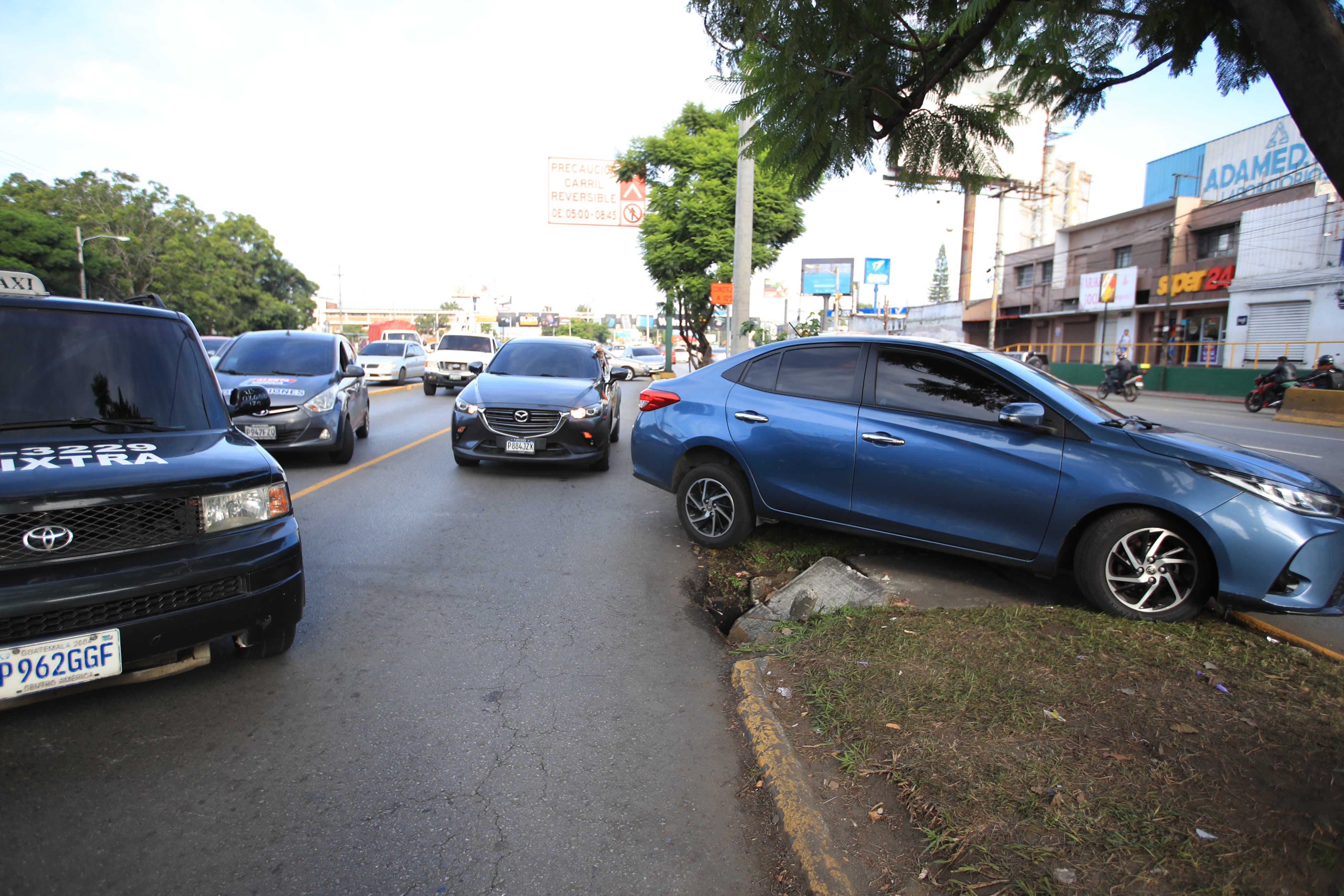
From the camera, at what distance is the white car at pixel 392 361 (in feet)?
82.7

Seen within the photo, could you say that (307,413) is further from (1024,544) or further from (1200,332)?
(1200,332)

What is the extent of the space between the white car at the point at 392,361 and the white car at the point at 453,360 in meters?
2.45

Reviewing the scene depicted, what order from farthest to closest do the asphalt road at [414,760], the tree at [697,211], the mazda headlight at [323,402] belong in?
1. the tree at [697,211]
2. the mazda headlight at [323,402]
3. the asphalt road at [414,760]

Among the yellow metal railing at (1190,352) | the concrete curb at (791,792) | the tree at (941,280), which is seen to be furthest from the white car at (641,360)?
the tree at (941,280)

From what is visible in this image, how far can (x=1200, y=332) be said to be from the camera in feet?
109

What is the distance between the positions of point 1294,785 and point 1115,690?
2.53 feet

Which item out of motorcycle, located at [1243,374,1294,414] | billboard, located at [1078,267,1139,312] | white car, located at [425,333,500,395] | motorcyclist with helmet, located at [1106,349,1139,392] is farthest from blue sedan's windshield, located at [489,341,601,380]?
billboard, located at [1078,267,1139,312]

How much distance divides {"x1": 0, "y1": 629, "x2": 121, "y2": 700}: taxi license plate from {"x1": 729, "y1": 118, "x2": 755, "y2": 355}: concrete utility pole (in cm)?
1152

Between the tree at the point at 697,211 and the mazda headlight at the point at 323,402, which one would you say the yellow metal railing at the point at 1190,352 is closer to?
the tree at the point at 697,211

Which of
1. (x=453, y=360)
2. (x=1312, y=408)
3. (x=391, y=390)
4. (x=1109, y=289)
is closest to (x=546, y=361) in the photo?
(x=453, y=360)

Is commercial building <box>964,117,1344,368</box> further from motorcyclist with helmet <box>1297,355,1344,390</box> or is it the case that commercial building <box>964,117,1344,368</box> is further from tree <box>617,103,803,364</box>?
tree <box>617,103,803,364</box>

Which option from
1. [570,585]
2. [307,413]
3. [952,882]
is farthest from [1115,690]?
[307,413]

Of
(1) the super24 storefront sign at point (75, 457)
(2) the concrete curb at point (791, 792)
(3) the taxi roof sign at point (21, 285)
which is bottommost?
A: (2) the concrete curb at point (791, 792)

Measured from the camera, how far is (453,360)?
21.6 m
